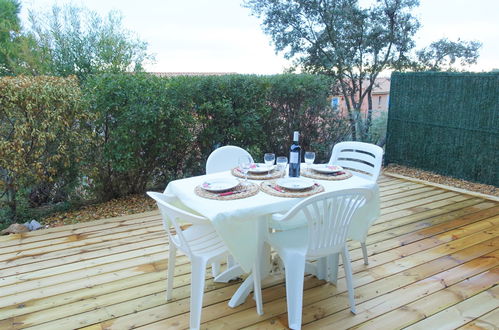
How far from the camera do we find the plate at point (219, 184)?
2.14m

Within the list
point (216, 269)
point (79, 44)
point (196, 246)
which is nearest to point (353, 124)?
point (216, 269)

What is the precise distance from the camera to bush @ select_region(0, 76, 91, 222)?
3293mm

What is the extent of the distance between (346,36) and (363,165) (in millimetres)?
4834

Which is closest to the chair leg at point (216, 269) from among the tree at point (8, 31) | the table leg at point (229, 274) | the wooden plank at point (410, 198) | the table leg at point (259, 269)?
the table leg at point (229, 274)

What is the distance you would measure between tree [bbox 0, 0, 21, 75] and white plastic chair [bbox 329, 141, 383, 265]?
9019 mm

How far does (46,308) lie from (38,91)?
6.63ft

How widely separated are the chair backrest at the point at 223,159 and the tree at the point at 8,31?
845 centimetres

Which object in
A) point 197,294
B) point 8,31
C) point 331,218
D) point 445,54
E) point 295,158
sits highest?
point 8,31

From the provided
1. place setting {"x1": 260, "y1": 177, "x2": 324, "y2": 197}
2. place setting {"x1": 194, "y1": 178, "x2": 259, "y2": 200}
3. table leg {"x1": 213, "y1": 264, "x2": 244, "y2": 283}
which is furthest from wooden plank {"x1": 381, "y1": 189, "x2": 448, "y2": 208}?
place setting {"x1": 194, "y1": 178, "x2": 259, "y2": 200}

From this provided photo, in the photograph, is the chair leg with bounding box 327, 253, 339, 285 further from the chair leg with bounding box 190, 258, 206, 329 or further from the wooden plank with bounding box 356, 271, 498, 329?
the chair leg with bounding box 190, 258, 206, 329

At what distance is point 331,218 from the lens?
1.91 metres

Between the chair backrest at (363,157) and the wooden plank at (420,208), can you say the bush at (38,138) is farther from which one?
the wooden plank at (420,208)

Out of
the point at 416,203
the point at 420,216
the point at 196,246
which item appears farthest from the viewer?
the point at 416,203

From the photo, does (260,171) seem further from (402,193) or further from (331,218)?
(402,193)
